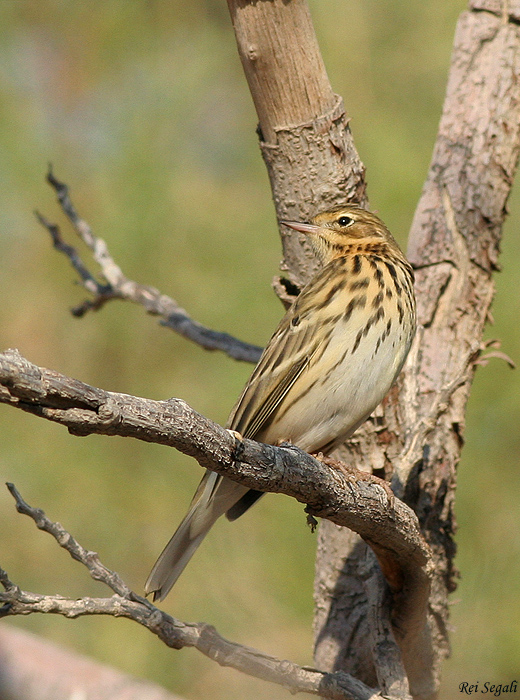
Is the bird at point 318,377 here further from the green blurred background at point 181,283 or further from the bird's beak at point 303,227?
the green blurred background at point 181,283

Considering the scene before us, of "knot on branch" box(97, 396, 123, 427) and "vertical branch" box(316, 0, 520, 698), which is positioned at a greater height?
"vertical branch" box(316, 0, 520, 698)

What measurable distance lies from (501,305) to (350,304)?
8.67 ft

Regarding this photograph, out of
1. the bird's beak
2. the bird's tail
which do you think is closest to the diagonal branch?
the bird's tail

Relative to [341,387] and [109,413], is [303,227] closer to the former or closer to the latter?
[341,387]

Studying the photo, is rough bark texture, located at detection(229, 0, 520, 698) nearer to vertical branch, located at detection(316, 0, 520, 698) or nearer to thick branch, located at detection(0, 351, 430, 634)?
vertical branch, located at detection(316, 0, 520, 698)

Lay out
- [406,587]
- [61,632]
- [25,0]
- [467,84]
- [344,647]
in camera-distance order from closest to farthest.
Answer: [406,587] < [344,647] < [467,84] < [61,632] < [25,0]

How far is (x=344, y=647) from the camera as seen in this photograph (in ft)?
13.8

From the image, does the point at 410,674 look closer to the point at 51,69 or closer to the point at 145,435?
the point at 145,435

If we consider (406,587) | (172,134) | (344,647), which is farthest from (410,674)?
(172,134)

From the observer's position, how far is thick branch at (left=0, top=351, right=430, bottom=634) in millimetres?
2006

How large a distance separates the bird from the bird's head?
0.69ft

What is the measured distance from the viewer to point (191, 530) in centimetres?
382

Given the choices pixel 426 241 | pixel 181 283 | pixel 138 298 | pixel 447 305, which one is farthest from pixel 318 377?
pixel 181 283

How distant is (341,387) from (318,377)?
11 centimetres
